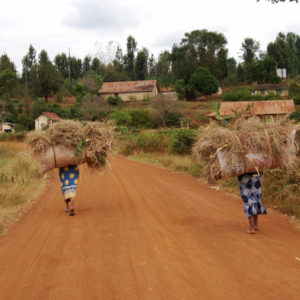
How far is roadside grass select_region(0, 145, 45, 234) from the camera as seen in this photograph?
839cm

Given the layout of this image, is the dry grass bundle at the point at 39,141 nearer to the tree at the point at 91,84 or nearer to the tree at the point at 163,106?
the tree at the point at 163,106

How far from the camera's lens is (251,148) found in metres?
6.29

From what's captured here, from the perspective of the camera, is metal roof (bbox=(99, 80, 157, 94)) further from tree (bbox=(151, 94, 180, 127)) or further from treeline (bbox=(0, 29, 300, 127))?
tree (bbox=(151, 94, 180, 127))

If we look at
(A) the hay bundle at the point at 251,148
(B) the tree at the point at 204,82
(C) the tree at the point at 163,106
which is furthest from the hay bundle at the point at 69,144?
(B) the tree at the point at 204,82

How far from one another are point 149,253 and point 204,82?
5616 cm

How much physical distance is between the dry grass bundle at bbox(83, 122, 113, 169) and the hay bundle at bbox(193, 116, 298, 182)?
2682 mm

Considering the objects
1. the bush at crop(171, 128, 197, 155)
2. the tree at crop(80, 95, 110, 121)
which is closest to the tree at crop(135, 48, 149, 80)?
the tree at crop(80, 95, 110, 121)

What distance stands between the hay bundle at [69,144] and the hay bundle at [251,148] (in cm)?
277

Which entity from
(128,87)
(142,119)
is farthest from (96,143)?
(128,87)

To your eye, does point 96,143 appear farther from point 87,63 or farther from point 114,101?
point 87,63

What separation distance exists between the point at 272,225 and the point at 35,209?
18.4 feet

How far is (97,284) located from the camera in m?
4.40

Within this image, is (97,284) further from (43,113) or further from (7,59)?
(7,59)

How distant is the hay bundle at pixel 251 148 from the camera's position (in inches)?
247
